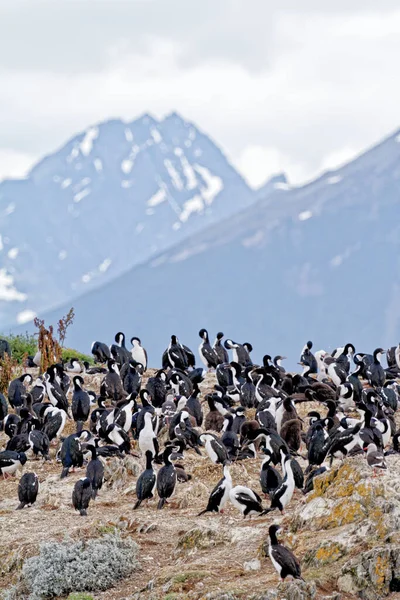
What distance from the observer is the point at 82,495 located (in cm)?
1856

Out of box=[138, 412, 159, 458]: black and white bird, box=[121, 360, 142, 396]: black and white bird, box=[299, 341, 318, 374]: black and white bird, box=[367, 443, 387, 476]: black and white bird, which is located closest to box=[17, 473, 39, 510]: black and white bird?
box=[138, 412, 159, 458]: black and white bird

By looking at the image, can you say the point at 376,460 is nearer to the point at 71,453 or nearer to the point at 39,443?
the point at 71,453

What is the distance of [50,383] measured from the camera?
91.2 ft

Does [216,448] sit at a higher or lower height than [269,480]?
higher

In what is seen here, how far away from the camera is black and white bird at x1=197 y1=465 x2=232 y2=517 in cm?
1781

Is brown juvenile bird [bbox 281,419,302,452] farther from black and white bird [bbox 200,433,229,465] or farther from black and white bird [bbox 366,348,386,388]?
black and white bird [bbox 366,348,386,388]

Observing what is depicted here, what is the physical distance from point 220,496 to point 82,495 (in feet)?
7.89

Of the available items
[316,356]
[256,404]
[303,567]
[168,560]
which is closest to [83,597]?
[168,560]

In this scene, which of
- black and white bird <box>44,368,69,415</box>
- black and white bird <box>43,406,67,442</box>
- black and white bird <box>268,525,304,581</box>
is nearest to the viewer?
black and white bird <box>268,525,304,581</box>

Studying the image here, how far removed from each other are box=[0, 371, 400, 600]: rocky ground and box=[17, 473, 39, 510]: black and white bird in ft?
0.69

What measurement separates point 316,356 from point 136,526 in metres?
18.4

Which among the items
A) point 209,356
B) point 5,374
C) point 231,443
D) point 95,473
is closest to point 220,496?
point 95,473

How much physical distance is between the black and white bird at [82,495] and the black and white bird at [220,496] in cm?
199

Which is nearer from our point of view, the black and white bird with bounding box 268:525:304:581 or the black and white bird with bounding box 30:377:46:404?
the black and white bird with bounding box 268:525:304:581
